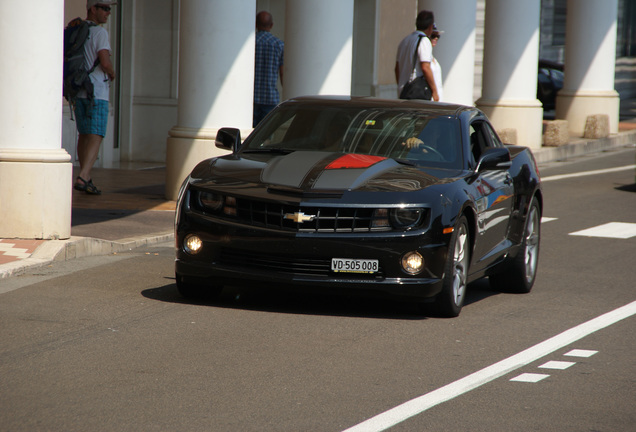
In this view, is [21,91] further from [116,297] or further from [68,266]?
[116,297]

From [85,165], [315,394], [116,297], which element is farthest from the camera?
[85,165]

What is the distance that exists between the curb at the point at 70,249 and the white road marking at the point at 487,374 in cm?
403

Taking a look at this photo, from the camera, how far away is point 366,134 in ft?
28.8

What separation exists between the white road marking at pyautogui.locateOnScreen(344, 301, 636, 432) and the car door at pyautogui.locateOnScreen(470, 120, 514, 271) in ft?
3.11

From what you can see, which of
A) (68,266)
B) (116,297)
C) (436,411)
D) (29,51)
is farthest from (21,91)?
(436,411)

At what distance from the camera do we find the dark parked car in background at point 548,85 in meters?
32.4

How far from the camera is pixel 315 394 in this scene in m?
5.76

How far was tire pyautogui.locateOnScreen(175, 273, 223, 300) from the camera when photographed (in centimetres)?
815

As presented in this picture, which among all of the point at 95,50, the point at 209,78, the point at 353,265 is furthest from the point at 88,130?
the point at 353,265

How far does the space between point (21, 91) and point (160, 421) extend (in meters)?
5.46

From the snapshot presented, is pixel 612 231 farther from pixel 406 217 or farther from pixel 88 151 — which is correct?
pixel 406 217

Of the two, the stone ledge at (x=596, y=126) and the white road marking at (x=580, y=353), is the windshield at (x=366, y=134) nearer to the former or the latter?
the white road marking at (x=580, y=353)

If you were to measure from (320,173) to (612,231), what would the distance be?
A: 20.2 ft

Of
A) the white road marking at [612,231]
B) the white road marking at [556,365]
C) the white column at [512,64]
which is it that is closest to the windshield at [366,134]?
the white road marking at [556,365]
